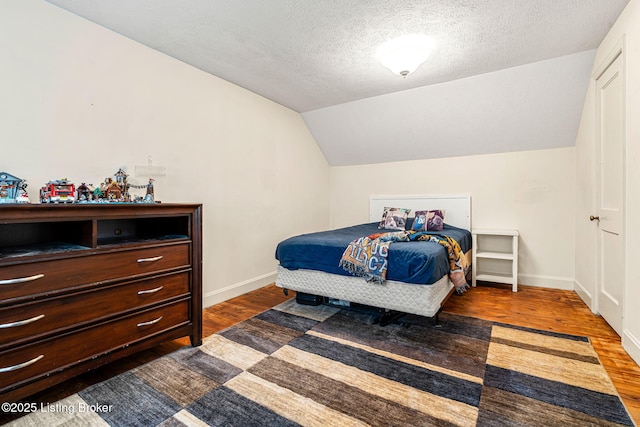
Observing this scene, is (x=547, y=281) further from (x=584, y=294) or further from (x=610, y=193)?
(x=610, y=193)

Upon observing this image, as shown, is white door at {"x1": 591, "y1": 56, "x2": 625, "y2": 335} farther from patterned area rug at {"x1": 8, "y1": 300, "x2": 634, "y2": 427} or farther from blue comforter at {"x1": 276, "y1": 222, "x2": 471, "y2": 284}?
blue comforter at {"x1": 276, "y1": 222, "x2": 471, "y2": 284}

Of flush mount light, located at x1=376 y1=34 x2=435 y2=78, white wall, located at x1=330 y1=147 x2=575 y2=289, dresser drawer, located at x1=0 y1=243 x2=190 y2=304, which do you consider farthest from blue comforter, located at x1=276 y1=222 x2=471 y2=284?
flush mount light, located at x1=376 y1=34 x2=435 y2=78

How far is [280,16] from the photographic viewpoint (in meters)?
2.07

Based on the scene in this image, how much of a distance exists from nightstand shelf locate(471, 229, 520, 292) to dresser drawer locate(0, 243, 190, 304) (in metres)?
3.28

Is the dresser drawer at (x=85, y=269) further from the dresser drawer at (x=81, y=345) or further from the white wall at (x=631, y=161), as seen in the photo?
the white wall at (x=631, y=161)

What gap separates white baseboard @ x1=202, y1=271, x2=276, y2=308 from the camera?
9.81 ft

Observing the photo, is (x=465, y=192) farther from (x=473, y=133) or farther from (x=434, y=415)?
(x=434, y=415)

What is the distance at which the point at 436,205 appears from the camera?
4160 mm

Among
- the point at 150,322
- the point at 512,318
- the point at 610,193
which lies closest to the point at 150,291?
the point at 150,322

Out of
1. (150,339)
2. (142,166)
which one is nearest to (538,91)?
(142,166)

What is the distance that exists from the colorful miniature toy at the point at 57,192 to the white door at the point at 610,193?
350 cm

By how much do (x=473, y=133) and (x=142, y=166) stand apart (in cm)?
360

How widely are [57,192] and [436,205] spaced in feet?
12.9

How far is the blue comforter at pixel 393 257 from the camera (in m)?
2.25
